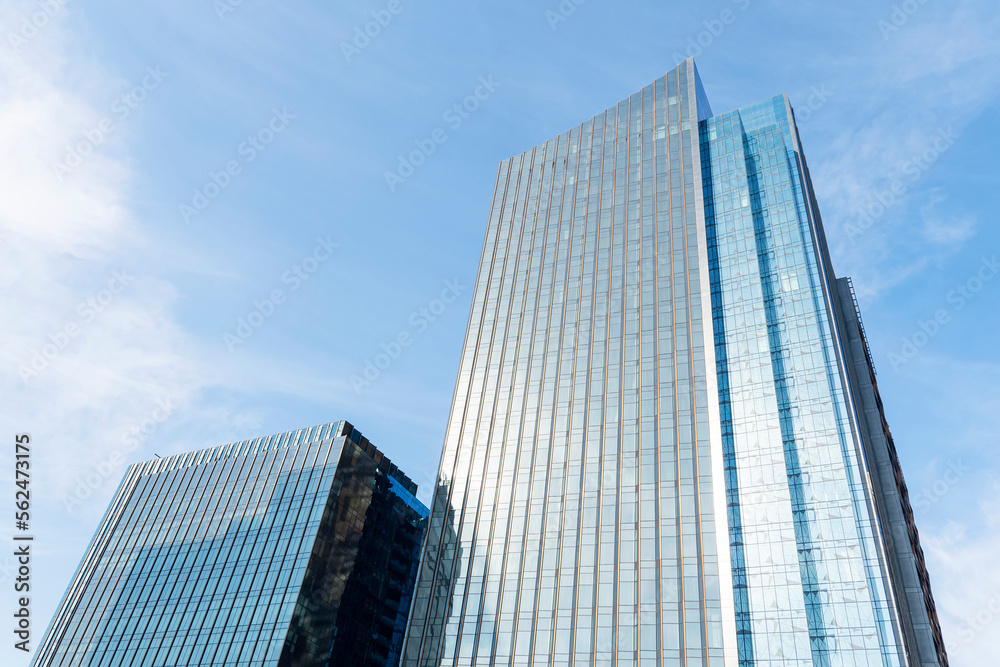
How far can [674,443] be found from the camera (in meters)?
75.9

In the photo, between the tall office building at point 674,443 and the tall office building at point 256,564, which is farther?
the tall office building at point 256,564

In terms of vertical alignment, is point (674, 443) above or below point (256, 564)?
above

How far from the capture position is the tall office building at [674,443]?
214 feet

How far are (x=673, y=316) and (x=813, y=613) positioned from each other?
35927 mm

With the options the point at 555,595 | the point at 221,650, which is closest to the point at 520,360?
the point at 555,595

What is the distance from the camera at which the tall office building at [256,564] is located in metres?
83.8

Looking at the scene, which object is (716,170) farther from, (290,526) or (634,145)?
(290,526)

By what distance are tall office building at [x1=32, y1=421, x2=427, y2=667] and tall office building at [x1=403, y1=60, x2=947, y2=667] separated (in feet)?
53.9

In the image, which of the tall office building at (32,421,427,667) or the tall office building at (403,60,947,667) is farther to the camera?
the tall office building at (32,421,427,667)

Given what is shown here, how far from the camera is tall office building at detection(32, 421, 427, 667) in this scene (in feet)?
275

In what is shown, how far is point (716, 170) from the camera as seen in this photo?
10238cm

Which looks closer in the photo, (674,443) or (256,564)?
(674,443)

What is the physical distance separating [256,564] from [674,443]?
53166mm

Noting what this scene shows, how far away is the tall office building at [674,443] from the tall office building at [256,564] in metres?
16.4
